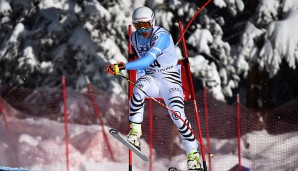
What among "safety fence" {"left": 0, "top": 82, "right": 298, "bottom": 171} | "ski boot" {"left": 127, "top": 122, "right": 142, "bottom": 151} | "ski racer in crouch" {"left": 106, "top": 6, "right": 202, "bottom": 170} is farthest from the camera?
"safety fence" {"left": 0, "top": 82, "right": 298, "bottom": 171}

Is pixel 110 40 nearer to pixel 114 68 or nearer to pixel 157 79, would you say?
pixel 157 79

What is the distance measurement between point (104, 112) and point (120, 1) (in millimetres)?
3622

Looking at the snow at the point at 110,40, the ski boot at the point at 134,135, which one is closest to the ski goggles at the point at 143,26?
the ski boot at the point at 134,135

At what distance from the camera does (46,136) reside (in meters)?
13.5

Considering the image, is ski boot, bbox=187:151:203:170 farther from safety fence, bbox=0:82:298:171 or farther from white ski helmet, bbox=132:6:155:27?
safety fence, bbox=0:82:298:171

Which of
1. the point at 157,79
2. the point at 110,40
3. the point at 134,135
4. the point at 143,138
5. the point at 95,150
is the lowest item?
the point at 134,135

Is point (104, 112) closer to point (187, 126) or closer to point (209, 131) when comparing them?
point (209, 131)

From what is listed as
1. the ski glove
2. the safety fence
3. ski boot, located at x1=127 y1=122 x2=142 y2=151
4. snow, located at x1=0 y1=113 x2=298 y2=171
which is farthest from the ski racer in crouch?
snow, located at x1=0 y1=113 x2=298 y2=171

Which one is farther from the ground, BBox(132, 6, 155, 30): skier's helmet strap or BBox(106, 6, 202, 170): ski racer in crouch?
BBox(132, 6, 155, 30): skier's helmet strap

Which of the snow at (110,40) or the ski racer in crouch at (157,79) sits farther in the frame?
the snow at (110,40)

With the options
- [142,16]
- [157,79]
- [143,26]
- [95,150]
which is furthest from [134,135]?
[95,150]

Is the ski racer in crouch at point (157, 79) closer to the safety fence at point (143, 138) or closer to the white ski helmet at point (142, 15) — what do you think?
the white ski helmet at point (142, 15)

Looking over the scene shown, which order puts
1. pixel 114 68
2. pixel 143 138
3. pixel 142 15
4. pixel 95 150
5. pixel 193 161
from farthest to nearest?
pixel 143 138, pixel 95 150, pixel 193 161, pixel 142 15, pixel 114 68

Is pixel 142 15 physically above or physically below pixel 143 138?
below
